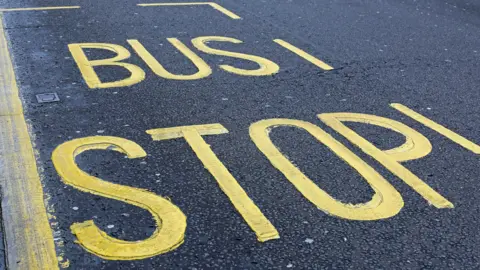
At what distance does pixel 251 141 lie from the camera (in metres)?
4.82

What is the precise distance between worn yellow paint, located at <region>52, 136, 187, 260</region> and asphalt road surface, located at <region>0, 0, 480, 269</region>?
1 cm

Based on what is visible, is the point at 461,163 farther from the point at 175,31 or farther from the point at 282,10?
the point at 282,10

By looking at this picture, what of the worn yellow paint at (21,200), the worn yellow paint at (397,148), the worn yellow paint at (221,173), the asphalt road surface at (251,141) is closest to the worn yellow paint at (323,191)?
the asphalt road surface at (251,141)

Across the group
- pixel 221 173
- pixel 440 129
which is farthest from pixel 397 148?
pixel 221 173

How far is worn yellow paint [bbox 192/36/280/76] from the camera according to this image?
6476 millimetres

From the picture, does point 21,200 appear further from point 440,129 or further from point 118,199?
point 440,129

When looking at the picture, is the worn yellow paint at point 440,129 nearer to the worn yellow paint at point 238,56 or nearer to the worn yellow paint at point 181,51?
the worn yellow paint at point 238,56

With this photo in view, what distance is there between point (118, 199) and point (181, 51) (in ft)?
11.3

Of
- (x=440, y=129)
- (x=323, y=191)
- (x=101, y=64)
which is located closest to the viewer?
(x=323, y=191)

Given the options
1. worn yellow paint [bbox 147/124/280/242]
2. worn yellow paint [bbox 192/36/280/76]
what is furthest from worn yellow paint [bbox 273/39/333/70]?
worn yellow paint [bbox 147/124/280/242]

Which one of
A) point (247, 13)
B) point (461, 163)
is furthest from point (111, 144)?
point (247, 13)

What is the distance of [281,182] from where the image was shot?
4.21 meters

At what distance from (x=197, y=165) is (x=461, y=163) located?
1.79 meters

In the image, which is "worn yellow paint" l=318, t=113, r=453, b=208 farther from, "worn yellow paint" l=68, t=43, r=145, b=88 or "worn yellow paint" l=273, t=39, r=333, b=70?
"worn yellow paint" l=68, t=43, r=145, b=88
